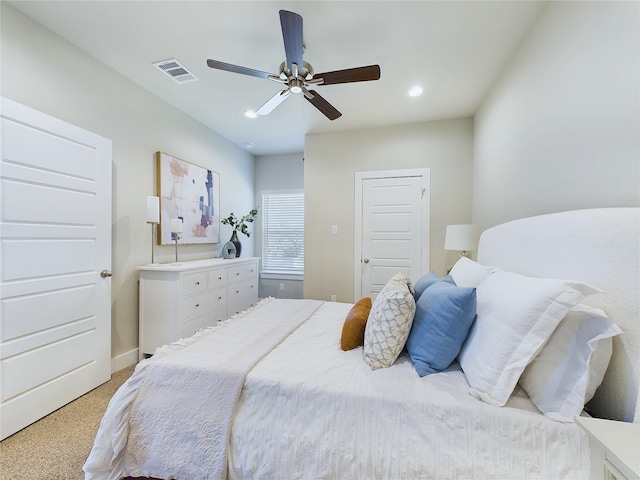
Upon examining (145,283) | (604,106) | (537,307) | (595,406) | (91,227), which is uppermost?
(604,106)

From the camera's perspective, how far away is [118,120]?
2512 mm

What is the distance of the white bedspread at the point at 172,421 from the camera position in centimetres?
110

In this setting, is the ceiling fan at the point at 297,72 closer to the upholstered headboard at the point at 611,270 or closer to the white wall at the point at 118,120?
the white wall at the point at 118,120

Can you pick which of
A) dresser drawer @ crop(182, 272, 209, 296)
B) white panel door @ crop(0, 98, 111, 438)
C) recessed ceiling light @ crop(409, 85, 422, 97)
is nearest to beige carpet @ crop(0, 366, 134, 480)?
white panel door @ crop(0, 98, 111, 438)

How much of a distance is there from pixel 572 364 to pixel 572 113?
1.30m

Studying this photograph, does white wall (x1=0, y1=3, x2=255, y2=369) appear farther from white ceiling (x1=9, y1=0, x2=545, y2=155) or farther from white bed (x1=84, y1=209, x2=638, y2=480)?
white bed (x1=84, y1=209, x2=638, y2=480)

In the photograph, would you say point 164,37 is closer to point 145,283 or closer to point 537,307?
point 145,283

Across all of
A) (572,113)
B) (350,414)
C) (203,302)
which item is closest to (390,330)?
(350,414)

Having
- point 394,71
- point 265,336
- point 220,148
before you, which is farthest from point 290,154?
point 265,336

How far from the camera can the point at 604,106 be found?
3.99 feet

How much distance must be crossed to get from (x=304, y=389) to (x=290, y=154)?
4361mm

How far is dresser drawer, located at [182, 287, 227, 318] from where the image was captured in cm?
269

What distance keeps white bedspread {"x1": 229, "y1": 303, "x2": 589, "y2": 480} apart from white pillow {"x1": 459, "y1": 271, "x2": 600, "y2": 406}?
71 millimetres

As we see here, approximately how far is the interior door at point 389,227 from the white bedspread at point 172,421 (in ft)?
8.33
